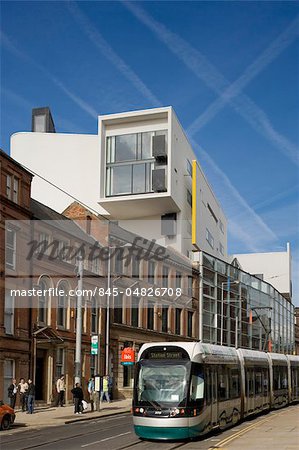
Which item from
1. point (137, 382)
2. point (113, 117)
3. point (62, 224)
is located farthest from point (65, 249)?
point (113, 117)

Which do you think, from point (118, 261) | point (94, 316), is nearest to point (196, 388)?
point (94, 316)

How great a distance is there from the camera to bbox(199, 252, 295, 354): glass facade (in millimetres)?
70062

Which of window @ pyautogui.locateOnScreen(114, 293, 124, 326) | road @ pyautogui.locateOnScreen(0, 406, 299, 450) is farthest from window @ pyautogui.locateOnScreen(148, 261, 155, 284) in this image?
road @ pyautogui.locateOnScreen(0, 406, 299, 450)

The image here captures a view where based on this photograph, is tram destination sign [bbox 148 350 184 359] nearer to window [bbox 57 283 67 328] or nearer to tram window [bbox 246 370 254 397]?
tram window [bbox 246 370 254 397]

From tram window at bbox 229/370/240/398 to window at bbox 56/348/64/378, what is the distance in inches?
694

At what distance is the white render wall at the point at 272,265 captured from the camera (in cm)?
11856

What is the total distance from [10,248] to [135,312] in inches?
757

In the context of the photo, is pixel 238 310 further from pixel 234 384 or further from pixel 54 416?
pixel 234 384

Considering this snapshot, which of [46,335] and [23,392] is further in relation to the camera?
[46,335]

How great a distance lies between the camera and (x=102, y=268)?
50531mm

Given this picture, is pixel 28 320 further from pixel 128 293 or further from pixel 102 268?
pixel 128 293

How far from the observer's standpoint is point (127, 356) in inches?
2052

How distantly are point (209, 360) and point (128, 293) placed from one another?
31.6m

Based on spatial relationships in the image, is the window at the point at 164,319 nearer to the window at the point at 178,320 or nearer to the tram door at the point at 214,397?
the window at the point at 178,320
